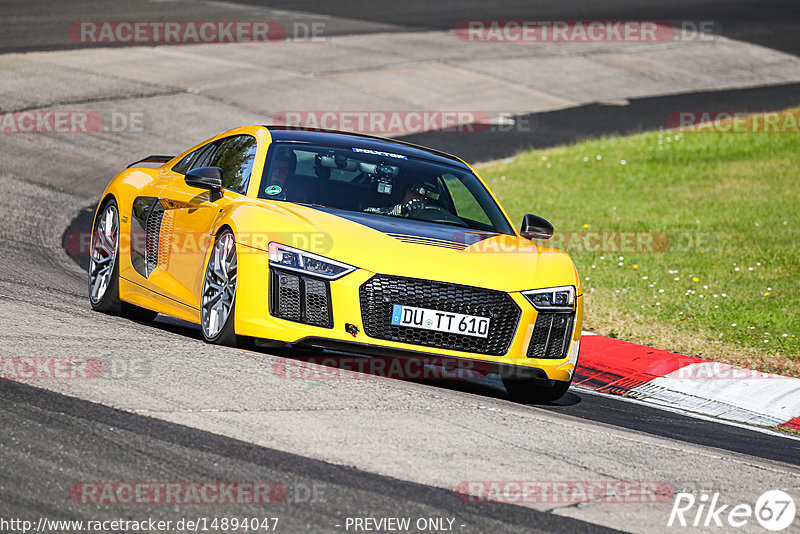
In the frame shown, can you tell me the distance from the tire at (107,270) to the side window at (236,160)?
93cm

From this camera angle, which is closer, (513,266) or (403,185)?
(513,266)

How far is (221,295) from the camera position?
23.2 ft

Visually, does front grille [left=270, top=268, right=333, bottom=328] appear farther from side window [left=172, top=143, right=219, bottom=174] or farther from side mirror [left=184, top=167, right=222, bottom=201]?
side window [left=172, top=143, right=219, bottom=174]

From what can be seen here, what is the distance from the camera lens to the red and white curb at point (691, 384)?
27.8ft

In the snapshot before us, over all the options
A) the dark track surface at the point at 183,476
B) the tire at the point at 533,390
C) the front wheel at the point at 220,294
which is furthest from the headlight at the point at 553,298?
the dark track surface at the point at 183,476

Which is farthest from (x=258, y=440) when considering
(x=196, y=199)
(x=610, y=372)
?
(x=610, y=372)

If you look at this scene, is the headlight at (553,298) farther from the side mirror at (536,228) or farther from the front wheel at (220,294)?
the front wheel at (220,294)

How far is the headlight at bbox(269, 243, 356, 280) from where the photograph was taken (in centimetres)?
671

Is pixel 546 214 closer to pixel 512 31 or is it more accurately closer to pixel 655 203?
pixel 655 203

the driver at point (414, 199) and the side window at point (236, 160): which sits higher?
the side window at point (236, 160)

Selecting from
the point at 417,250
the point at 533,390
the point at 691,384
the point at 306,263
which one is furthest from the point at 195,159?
the point at 691,384

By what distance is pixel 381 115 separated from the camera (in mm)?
21000

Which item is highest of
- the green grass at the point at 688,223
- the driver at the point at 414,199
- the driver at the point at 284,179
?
the driver at the point at 284,179

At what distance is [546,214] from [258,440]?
1159 cm
